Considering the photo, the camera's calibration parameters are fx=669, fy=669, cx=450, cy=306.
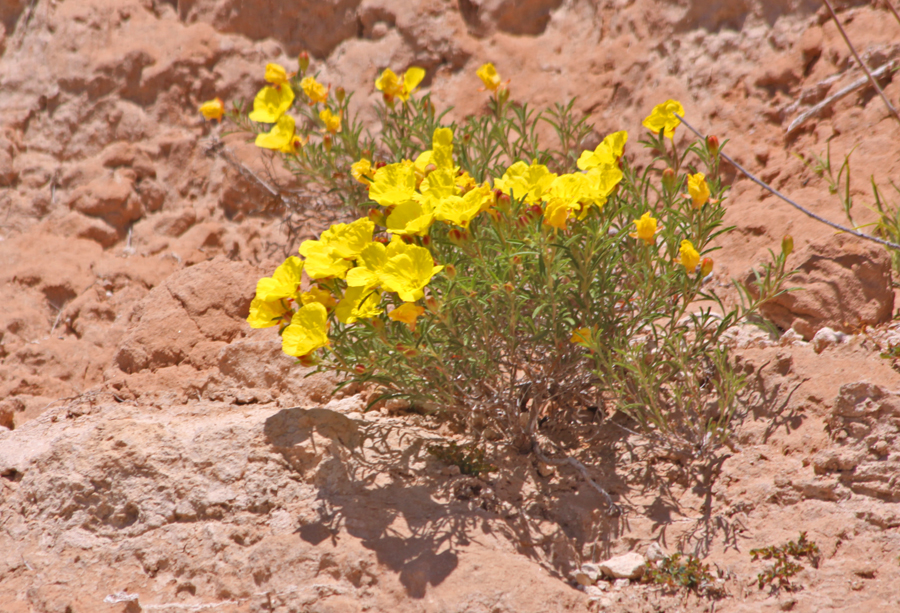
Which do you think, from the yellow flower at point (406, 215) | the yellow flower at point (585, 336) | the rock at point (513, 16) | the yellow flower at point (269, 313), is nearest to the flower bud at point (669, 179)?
the yellow flower at point (585, 336)

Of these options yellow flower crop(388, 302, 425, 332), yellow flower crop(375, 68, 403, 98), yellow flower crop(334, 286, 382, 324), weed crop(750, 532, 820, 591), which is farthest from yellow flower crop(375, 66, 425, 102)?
weed crop(750, 532, 820, 591)

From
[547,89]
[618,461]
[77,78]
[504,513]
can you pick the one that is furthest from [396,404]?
[77,78]

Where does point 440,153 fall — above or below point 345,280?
above

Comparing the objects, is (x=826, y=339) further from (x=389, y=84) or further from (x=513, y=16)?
(x=513, y=16)

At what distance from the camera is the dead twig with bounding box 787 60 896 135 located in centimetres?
294

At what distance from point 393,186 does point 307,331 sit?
0.51 meters

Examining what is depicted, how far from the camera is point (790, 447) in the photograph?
2.12 m

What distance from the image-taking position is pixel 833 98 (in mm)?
3018

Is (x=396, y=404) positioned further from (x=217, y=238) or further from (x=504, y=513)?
(x=217, y=238)

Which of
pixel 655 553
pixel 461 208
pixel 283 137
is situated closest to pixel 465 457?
pixel 655 553

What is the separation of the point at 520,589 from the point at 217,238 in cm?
245

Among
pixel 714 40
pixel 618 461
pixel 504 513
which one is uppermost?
pixel 714 40

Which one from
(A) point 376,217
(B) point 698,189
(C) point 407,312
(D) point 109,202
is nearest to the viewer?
(C) point 407,312

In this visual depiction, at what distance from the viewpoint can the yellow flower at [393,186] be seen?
79.5 inches
